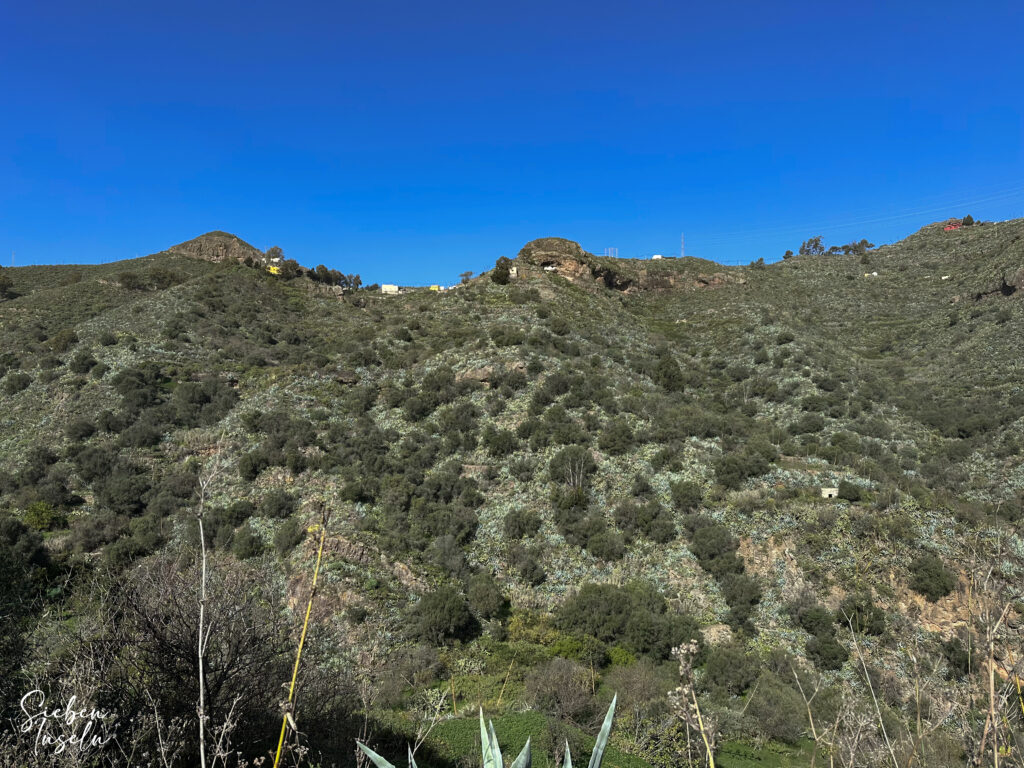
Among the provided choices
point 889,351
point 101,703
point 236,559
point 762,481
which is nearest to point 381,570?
point 236,559

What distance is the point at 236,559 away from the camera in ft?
48.2

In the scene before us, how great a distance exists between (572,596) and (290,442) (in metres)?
13.0

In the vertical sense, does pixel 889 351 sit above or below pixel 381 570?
above

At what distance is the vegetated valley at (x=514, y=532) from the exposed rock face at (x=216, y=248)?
18.2 meters

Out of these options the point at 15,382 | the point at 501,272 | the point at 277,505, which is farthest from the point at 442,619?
the point at 501,272

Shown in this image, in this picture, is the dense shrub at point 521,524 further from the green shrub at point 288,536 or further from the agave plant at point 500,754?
the agave plant at point 500,754

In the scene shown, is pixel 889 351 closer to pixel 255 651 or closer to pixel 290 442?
pixel 290 442

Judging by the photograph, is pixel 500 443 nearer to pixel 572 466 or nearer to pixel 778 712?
pixel 572 466

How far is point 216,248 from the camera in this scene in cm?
5216

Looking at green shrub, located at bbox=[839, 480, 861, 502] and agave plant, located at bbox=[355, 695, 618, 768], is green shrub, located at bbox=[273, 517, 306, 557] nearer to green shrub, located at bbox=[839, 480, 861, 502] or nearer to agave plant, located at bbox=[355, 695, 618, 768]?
agave plant, located at bbox=[355, 695, 618, 768]

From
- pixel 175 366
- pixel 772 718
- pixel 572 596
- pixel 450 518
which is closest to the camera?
pixel 772 718

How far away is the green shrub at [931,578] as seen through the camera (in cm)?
1264

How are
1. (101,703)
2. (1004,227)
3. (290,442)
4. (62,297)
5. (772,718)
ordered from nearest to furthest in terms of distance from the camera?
(101,703)
(772,718)
(290,442)
(62,297)
(1004,227)

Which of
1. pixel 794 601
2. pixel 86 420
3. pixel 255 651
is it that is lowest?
pixel 794 601
